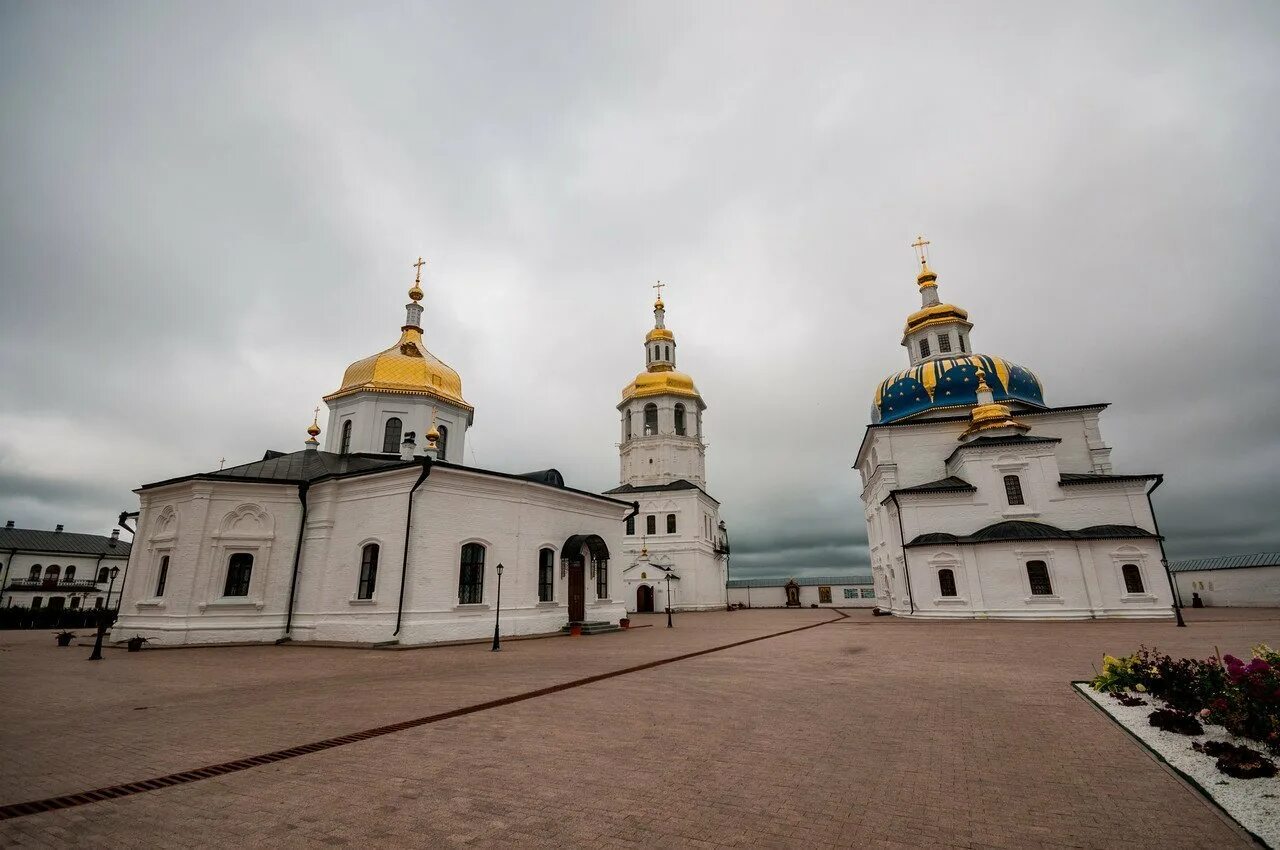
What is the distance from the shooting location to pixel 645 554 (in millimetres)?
39969

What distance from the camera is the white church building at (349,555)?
17.8 m

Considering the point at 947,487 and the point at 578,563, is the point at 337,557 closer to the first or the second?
the point at 578,563

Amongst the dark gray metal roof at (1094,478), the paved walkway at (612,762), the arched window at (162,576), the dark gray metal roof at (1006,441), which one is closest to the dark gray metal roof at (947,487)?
the dark gray metal roof at (1006,441)

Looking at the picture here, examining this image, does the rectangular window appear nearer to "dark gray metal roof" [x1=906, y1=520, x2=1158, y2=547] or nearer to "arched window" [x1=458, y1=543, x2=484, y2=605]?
"dark gray metal roof" [x1=906, y1=520, x2=1158, y2=547]

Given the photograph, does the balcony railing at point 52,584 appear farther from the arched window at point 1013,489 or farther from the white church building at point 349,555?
the arched window at point 1013,489

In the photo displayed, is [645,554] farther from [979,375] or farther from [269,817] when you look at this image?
[269,817]

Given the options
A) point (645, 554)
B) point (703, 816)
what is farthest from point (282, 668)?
point (645, 554)

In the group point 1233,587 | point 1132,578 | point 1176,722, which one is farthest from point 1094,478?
point 1176,722

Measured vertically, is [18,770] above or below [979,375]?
below

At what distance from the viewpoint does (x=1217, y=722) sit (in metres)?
5.84

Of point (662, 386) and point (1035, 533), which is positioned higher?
point (662, 386)

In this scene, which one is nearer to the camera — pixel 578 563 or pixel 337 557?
pixel 337 557

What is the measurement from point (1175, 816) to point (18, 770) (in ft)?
31.5

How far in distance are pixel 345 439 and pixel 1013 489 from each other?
106 feet
